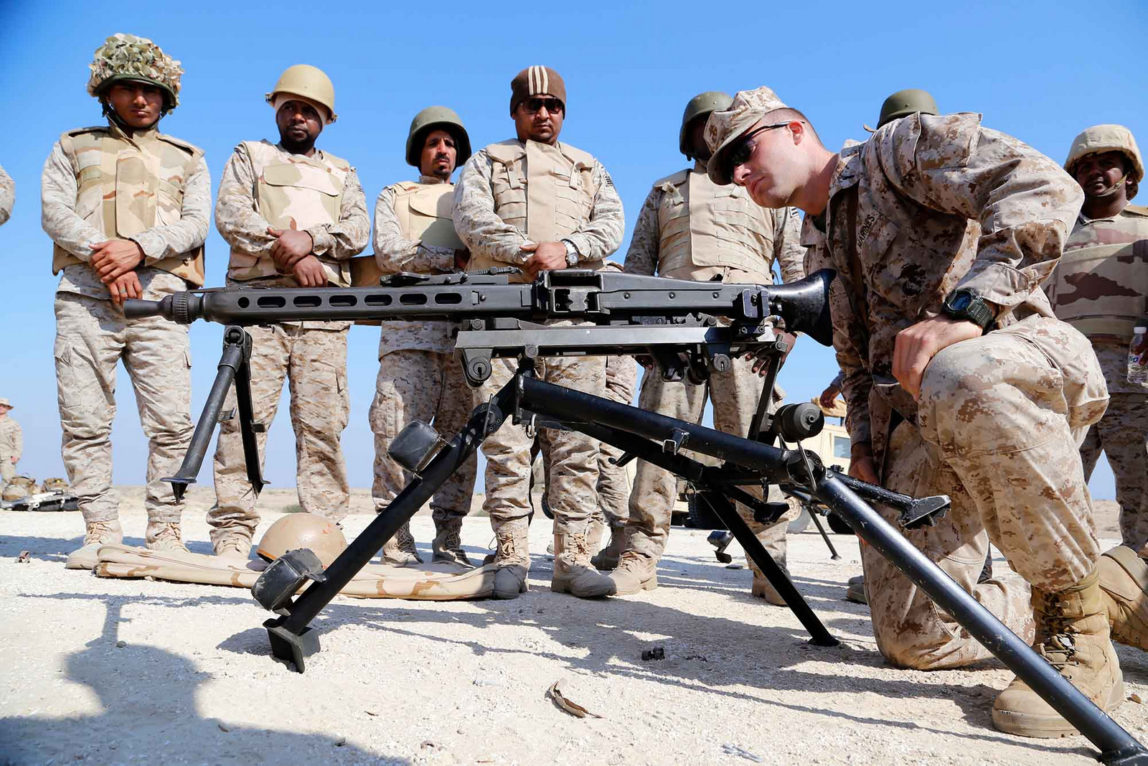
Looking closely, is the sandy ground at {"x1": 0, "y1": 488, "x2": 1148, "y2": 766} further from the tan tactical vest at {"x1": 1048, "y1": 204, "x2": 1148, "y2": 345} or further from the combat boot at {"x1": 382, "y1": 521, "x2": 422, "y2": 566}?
the tan tactical vest at {"x1": 1048, "y1": 204, "x2": 1148, "y2": 345}

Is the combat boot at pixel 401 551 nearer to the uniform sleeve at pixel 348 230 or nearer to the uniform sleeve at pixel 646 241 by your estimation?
the uniform sleeve at pixel 348 230

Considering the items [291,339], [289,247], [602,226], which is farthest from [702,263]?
[291,339]

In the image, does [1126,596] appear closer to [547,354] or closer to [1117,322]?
[547,354]

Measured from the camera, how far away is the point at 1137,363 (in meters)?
5.23

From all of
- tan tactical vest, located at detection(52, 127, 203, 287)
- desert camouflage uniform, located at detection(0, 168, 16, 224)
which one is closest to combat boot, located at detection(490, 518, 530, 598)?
tan tactical vest, located at detection(52, 127, 203, 287)

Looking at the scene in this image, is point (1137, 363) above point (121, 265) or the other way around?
the other way around

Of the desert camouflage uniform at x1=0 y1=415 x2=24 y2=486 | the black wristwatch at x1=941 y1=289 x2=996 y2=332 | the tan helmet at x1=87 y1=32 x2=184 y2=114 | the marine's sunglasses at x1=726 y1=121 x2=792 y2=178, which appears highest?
the tan helmet at x1=87 y1=32 x2=184 y2=114

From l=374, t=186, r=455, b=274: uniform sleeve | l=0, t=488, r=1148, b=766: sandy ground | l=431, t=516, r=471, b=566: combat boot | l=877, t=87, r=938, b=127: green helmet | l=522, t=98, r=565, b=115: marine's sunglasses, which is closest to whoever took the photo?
l=0, t=488, r=1148, b=766: sandy ground

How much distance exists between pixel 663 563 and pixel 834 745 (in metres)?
4.54

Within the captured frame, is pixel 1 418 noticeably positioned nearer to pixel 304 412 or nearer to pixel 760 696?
pixel 304 412

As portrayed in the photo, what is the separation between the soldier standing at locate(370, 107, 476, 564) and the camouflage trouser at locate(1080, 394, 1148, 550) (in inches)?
173

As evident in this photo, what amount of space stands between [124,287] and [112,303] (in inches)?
10.4

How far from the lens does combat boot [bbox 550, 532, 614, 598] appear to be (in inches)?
165

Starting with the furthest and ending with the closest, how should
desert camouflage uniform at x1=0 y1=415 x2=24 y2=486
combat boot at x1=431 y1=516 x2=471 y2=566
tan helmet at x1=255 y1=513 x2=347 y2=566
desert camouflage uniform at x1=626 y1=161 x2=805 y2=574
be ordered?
desert camouflage uniform at x1=0 y1=415 x2=24 y2=486 < combat boot at x1=431 y1=516 x2=471 y2=566 < desert camouflage uniform at x1=626 y1=161 x2=805 y2=574 < tan helmet at x1=255 y1=513 x2=347 y2=566
